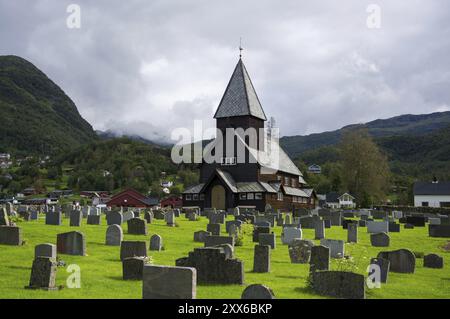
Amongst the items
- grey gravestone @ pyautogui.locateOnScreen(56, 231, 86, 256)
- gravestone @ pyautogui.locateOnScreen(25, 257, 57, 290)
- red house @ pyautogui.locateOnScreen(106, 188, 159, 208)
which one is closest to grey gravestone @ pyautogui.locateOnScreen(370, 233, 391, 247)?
grey gravestone @ pyautogui.locateOnScreen(56, 231, 86, 256)

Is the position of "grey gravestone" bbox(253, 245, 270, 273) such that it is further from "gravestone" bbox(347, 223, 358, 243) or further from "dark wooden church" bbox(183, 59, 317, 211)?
"dark wooden church" bbox(183, 59, 317, 211)

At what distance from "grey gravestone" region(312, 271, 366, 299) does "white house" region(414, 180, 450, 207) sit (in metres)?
89.5

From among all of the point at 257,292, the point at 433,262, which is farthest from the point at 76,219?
the point at 257,292

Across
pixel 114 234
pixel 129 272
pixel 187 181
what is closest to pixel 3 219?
pixel 114 234

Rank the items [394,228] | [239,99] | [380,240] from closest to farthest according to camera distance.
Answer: [380,240]
[394,228]
[239,99]

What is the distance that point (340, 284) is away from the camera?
12.9 m

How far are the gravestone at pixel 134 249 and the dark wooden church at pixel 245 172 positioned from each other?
45.4m

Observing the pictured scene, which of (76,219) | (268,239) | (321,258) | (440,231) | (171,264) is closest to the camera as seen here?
(321,258)

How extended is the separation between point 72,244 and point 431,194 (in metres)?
89.9

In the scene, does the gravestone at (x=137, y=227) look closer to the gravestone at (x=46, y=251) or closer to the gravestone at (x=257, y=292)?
the gravestone at (x=46, y=251)

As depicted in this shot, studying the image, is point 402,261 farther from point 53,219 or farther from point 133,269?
point 53,219

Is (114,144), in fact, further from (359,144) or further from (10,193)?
(359,144)

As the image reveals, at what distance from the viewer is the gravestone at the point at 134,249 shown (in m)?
16.9
